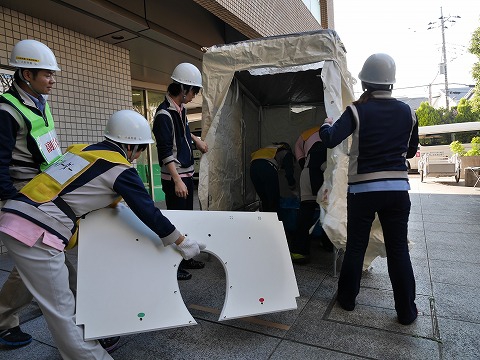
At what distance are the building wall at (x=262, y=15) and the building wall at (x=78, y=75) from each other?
1.78m

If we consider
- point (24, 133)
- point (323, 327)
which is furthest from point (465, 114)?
point (24, 133)

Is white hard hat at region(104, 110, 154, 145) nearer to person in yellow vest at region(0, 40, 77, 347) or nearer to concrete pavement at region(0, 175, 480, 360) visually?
person in yellow vest at region(0, 40, 77, 347)

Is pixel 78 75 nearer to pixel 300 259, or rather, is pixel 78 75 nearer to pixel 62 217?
pixel 62 217

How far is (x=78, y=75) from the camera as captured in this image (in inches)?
184

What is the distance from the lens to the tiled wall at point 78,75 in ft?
13.0

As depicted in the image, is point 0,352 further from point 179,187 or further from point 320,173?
point 320,173

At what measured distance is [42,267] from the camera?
1.70 m

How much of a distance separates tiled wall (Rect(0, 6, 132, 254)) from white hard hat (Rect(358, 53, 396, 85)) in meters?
3.87

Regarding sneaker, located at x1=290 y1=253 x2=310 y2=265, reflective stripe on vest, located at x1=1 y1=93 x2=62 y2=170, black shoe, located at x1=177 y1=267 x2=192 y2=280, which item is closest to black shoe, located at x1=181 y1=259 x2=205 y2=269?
black shoe, located at x1=177 y1=267 x2=192 y2=280

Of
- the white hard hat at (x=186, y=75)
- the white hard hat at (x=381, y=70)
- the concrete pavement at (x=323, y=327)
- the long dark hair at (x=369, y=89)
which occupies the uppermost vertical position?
the white hard hat at (x=186, y=75)

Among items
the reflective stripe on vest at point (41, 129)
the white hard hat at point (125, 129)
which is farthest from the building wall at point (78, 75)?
the white hard hat at point (125, 129)

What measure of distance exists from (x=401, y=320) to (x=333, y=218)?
0.91 meters

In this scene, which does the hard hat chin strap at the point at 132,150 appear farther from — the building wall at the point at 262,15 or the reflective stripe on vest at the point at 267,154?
the building wall at the point at 262,15

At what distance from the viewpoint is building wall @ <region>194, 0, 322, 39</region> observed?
4.51 m
